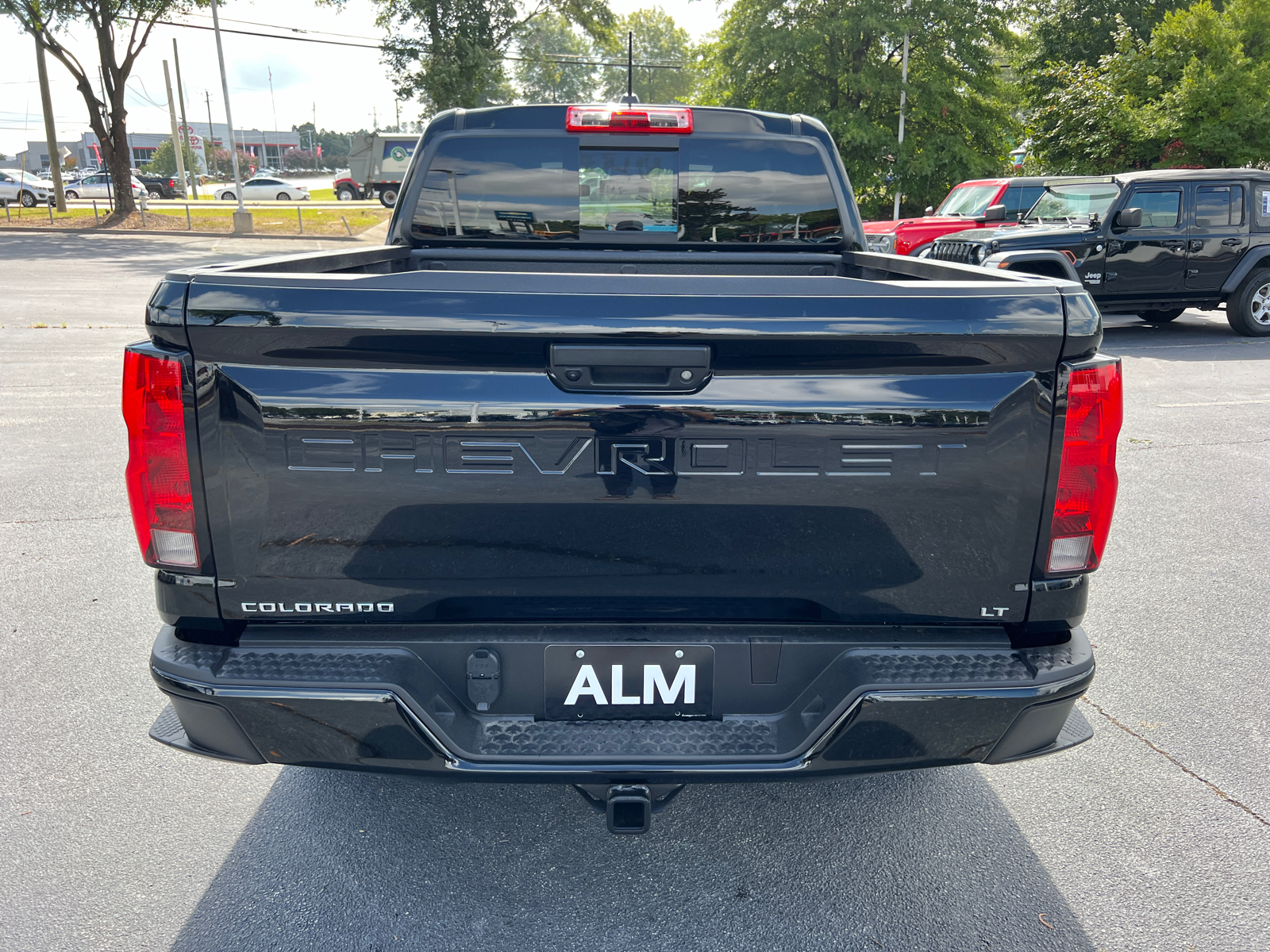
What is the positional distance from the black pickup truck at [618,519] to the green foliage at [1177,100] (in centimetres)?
2336

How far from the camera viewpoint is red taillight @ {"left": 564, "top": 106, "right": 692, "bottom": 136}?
3557 millimetres

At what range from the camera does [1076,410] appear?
6.38 ft

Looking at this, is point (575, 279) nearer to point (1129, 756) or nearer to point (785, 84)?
point (1129, 756)

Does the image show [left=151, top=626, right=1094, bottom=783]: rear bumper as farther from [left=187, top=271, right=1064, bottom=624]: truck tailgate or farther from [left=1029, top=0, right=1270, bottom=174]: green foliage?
[left=1029, top=0, right=1270, bottom=174]: green foliage

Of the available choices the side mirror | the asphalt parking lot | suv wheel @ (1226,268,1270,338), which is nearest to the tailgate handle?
the asphalt parking lot

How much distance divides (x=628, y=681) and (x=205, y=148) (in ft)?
390

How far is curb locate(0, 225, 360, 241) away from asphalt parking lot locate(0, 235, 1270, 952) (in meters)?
25.9

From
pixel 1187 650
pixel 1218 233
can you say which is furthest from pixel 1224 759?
pixel 1218 233

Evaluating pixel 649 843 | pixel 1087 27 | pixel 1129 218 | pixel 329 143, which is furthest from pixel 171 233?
pixel 329 143

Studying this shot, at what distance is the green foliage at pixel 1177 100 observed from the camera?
66.1 feet

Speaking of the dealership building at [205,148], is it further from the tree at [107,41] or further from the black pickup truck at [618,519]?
the black pickup truck at [618,519]

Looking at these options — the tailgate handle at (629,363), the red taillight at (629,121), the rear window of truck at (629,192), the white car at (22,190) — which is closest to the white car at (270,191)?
the white car at (22,190)

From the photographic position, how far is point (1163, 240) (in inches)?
480

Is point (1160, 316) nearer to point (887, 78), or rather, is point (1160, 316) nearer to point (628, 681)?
point (628, 681)
